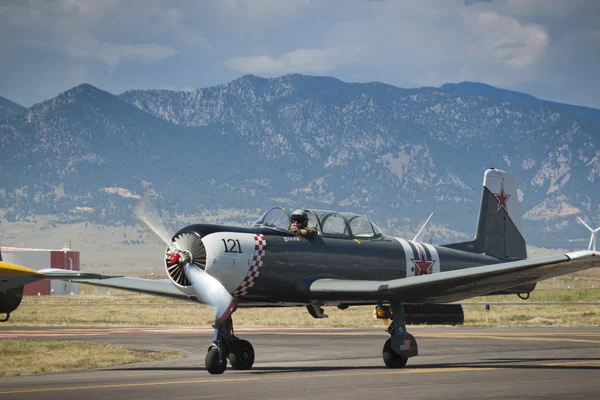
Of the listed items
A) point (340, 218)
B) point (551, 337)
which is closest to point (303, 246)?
point (340, 218)

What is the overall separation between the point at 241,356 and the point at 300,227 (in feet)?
9.90

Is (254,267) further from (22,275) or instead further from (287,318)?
(287,318)

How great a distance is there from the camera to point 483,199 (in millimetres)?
25750

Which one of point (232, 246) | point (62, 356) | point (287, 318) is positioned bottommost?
point (287, 318)

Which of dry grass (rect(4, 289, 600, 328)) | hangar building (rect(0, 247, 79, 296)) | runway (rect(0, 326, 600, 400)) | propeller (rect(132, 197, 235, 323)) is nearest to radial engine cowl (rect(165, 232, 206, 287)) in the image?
propeller (rect(132, 197, 235, 323))

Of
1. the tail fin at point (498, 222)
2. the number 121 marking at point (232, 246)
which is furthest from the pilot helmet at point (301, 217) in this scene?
Answer: the tail fin at point (498, 222)

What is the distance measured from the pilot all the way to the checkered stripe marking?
3.77 ft

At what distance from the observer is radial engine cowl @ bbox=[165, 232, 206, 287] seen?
18141 millimetres

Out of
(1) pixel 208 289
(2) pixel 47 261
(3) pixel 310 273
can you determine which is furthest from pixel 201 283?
(2) pixel 47 261

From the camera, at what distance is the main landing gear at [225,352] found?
18.0 m

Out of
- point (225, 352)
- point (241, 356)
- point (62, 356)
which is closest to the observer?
point (225, 352)

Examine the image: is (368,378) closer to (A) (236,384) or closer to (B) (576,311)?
(A) (236,384)

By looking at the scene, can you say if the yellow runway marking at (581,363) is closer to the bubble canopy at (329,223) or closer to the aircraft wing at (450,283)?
the aircraft wing at (450,283)

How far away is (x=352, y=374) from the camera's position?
1753 centimetres
